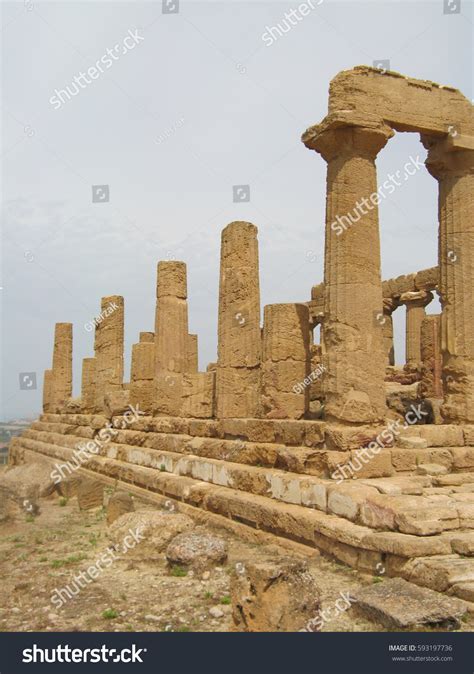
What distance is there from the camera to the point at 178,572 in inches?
267

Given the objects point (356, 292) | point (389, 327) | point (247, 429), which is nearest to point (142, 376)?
point (247, 429)

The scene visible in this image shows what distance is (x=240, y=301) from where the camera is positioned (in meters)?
12.0

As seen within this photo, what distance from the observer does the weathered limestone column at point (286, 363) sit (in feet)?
33.7

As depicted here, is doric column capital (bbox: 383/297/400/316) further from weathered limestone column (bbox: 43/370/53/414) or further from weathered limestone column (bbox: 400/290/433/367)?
weathered limestone column (bbox: 43/370/53/414)

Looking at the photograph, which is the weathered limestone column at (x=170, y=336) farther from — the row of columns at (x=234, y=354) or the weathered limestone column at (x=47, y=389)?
the weathered limestone column at (x=47, y=389)

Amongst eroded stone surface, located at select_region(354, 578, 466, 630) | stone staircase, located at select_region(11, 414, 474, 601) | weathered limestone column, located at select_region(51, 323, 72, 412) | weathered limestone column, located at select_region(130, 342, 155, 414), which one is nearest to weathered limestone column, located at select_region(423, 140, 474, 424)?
stone staircase, located at select_region(11, 414, 474, 601)

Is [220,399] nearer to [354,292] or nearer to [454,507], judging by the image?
[354,292]

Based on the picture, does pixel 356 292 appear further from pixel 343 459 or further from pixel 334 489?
pixel 334 489

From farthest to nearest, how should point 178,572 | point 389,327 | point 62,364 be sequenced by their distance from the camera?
point 62,364 → point 389,327 → point 178,572

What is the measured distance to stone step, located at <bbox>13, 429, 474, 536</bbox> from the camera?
6.80 metres

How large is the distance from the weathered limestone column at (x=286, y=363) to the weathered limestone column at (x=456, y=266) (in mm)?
2262

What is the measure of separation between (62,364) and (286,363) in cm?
1828

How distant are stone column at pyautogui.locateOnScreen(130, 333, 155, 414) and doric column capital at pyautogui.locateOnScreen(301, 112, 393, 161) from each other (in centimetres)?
923

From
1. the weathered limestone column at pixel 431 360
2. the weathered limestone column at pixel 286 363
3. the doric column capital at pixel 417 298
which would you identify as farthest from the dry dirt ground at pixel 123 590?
the doric column capital at pixel 417 298
